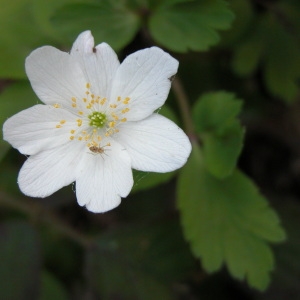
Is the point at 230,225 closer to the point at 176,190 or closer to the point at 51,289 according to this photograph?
the point at 176,190

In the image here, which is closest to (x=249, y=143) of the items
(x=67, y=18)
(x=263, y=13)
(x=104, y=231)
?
(x=263, y=13)

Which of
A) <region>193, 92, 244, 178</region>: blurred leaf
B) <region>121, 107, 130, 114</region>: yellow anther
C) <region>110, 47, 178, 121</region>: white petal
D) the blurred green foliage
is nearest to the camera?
<region>110, 47, 178, 121</region>: white petal

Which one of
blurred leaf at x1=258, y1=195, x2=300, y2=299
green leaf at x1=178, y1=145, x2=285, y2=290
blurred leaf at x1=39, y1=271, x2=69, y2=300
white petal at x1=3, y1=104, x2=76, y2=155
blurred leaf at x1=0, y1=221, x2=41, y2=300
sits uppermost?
white petal at x1=3, y1=104, x2=76, y2=155

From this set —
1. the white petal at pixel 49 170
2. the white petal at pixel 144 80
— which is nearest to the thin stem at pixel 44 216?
the white petal at pixel 49 170

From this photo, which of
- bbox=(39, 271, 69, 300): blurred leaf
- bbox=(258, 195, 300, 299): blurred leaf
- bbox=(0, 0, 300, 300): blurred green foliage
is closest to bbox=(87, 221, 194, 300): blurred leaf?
bbox=(0, 0, 300, 300): blurred green foliage

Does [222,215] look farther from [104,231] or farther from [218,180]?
[104,231]

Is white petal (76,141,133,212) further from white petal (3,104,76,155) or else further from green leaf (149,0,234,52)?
green leaf (149,0,234,52)
